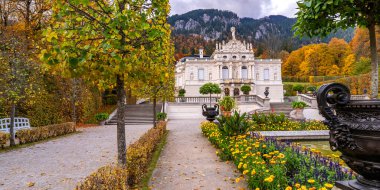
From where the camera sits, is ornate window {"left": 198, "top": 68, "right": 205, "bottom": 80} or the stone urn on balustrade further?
ornate window {"left": 198, "top": 68, "right": 205, "bottom": 80}

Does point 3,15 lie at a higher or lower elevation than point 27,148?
higher

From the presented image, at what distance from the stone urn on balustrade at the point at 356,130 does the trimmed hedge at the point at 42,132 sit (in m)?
12.3

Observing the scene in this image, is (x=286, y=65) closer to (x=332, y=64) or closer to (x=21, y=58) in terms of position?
(x=332, y=64)

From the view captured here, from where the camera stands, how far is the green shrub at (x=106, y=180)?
353cm

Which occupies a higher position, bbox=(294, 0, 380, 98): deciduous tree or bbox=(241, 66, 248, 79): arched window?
bbox=(241, 66, 248, 79): arched window

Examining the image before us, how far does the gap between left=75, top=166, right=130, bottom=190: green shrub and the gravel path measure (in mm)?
1922

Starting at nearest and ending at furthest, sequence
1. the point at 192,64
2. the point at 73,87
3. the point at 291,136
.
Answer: the point at 291,136, the point at 73,87, the point at 192,64

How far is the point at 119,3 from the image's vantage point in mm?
5133

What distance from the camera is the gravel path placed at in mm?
6039

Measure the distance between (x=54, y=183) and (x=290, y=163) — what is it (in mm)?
4600

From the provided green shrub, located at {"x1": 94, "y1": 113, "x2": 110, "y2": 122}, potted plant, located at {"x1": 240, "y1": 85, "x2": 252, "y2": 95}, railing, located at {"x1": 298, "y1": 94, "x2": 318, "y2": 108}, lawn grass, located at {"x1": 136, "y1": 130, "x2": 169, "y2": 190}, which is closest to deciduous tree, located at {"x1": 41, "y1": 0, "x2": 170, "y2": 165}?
lawn grass, located at {"x1": 136, "y1": 130, "x2": 169, "y2": 190}

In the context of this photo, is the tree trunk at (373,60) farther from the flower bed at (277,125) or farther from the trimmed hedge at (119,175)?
the flower bed at (277,125)

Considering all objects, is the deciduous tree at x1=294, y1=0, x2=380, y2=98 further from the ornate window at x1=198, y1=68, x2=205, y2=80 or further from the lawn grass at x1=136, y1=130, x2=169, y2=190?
the ornate window at x1=198, y1=68, x2=205, y2=80

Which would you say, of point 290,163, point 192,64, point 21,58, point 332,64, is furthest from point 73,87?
point 332,64
